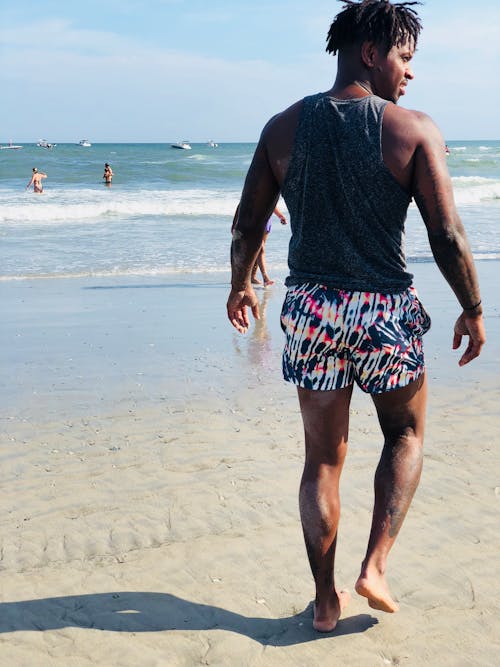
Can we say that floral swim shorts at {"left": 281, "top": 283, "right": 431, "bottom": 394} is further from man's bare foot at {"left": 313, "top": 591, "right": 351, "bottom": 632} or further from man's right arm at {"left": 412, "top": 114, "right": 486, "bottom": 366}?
man's bare foot at {"left": 313, "top": 591, "right": 351, "bottom": 632}

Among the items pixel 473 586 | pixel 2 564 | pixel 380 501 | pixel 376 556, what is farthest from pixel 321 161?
pixel 2 564

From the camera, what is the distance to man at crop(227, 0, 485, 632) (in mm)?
2635

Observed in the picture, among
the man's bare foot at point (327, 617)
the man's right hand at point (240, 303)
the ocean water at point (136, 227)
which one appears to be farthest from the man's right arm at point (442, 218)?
the ocean water at point (136, 227)

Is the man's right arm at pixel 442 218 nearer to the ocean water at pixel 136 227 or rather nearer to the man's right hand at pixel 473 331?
the man's right hand at pixel 473 331

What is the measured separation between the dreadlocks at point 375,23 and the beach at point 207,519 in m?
1.99

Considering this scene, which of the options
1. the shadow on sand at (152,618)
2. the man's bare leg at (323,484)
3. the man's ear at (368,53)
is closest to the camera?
the man's ear at (368,53)

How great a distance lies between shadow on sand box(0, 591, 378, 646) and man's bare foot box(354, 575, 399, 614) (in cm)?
14

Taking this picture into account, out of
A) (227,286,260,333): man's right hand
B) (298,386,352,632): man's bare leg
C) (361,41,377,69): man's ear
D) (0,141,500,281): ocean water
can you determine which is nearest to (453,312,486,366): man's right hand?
(298,386,352,632): man's bare leg

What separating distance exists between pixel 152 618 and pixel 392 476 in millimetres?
1013

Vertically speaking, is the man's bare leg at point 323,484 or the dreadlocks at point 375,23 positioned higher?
the dreadlocks at point 375,23

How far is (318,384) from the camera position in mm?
2785

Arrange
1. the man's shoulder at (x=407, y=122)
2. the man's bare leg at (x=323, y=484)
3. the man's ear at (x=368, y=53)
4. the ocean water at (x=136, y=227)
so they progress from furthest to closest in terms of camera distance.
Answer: the ocean water at (x=136, y=227) → the man's bare leg at (x=323, y=484) → the man's ear at (x=368, y=53) → the man's shoulder at (x=407, y=122)

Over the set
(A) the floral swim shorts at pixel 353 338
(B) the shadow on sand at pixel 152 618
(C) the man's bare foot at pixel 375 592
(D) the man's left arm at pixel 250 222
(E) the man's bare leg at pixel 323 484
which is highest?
(D) the man's left arm at pixel 250 222

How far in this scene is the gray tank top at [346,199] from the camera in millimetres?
2627
